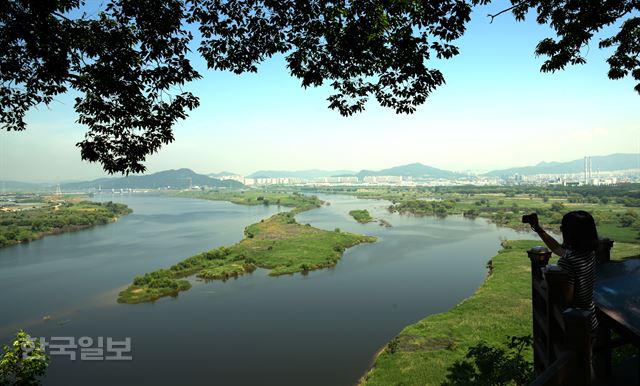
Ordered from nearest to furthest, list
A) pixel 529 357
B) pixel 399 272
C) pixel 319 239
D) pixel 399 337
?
pixel 529 357
pixel 399 337
pixel 399 272
pixel 319 239

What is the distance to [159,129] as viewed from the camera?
6586 mm

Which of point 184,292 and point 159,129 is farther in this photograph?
point 184,292

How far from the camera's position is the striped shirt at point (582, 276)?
328 centimetres

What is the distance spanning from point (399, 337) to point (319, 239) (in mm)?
27339

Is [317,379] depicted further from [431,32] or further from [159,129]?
A: [431,32]

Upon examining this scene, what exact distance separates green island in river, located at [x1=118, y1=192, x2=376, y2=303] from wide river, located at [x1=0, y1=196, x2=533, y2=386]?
51.3 inches

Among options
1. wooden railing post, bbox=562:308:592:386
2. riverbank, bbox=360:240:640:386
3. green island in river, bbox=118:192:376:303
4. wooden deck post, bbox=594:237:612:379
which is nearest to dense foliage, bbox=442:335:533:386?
riverbank, bbox=360:240:640:386

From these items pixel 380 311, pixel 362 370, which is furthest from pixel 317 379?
pixel 380 311

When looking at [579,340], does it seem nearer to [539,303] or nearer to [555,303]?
[555,303]

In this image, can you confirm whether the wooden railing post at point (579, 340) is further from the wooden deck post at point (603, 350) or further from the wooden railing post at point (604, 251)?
the wooden railing post at point (604, 251)

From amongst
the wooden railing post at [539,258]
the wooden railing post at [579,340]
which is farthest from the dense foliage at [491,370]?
the wooden railing post at [579,340]

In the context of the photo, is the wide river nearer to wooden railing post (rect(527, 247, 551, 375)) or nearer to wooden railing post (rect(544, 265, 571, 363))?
wooden railing post (rect(527, 247, 551, 375))

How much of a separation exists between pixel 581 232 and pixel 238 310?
23285 mm

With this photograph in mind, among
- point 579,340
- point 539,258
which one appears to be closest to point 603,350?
point 539,258
